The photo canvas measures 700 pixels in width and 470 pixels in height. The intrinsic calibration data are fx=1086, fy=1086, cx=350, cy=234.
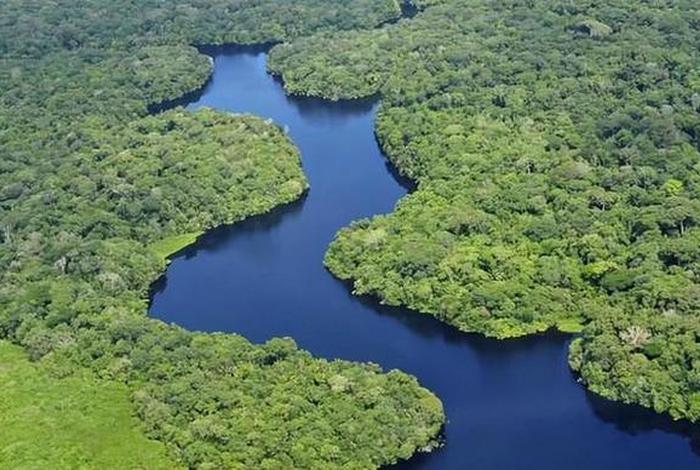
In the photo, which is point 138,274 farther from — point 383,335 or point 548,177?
point 548,177

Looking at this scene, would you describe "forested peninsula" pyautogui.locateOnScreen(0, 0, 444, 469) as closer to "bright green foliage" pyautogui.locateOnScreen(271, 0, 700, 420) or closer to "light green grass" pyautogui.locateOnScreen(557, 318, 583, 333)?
"bright green foliage" pyautogui.locateOnScreen(271, 0, 700, 420)

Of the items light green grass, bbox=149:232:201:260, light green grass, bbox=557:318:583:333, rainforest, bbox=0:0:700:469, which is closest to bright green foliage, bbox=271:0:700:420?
light green grass, bbox=557:318:583:333

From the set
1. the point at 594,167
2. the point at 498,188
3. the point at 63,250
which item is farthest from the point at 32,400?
the point at 594,167

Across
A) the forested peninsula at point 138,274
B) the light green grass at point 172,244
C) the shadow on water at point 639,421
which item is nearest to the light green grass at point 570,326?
the shadow on water at point 639,421

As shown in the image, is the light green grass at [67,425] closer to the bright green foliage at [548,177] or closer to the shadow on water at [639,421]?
the bright green foliage at [548,177]

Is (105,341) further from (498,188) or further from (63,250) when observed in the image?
(498,188)

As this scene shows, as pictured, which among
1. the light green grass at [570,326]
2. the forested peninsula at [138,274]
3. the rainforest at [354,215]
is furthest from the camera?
the light green grass at [570,326]
